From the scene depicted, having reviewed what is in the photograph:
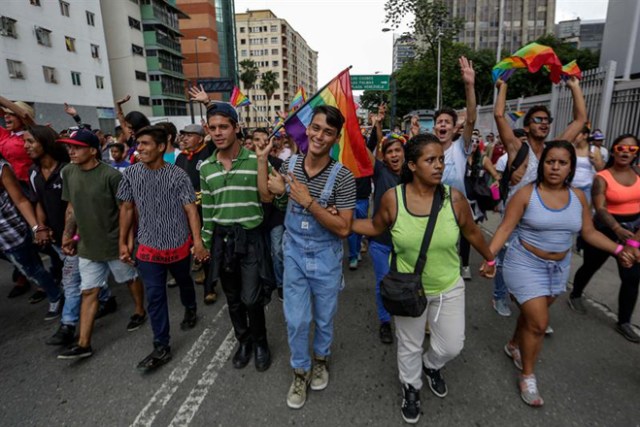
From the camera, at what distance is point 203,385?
2.93m

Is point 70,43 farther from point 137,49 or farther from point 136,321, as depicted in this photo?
point 136,321

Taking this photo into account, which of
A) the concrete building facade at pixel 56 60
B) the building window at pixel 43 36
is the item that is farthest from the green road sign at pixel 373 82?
the building window at pixel 43 36

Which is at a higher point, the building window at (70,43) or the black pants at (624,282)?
the building window at (70,43)

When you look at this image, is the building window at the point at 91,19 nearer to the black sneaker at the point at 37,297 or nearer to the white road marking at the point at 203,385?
the black sneaker at the point at 37,297

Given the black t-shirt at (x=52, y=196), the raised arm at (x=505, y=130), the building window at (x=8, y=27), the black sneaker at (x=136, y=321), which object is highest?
the building window at (x=8, y=27)

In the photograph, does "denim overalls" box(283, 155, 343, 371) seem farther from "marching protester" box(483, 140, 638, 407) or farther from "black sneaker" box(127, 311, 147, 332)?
"black sneaker" box(127, 311, 147, 332)

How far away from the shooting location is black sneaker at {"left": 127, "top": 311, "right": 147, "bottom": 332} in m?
3.88

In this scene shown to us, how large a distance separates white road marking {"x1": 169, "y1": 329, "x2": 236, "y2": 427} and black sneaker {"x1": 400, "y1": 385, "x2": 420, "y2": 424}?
1472 millimetres

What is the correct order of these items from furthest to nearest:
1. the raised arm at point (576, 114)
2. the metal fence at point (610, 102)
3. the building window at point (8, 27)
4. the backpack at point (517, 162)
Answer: the building window at point (8, 27) → the metal fence at point (610, 102) → the raised arm at point (576, 114) → the backpack at point (517, 162)

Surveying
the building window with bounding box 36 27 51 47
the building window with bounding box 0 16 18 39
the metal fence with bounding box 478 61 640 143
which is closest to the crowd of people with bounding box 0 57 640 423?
the metal fence with bounding box 478 61 640 143

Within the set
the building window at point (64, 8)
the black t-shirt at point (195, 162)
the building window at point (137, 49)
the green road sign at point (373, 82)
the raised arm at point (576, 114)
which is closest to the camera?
the raised arm at point (576, 114)

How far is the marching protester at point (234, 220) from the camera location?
2.91m

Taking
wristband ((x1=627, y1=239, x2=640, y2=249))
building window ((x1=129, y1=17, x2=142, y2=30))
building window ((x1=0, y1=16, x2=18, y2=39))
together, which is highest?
building window ((x1=129, y1=17, x2=142, y2=30))

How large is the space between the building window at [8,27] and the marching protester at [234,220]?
2693 cm
